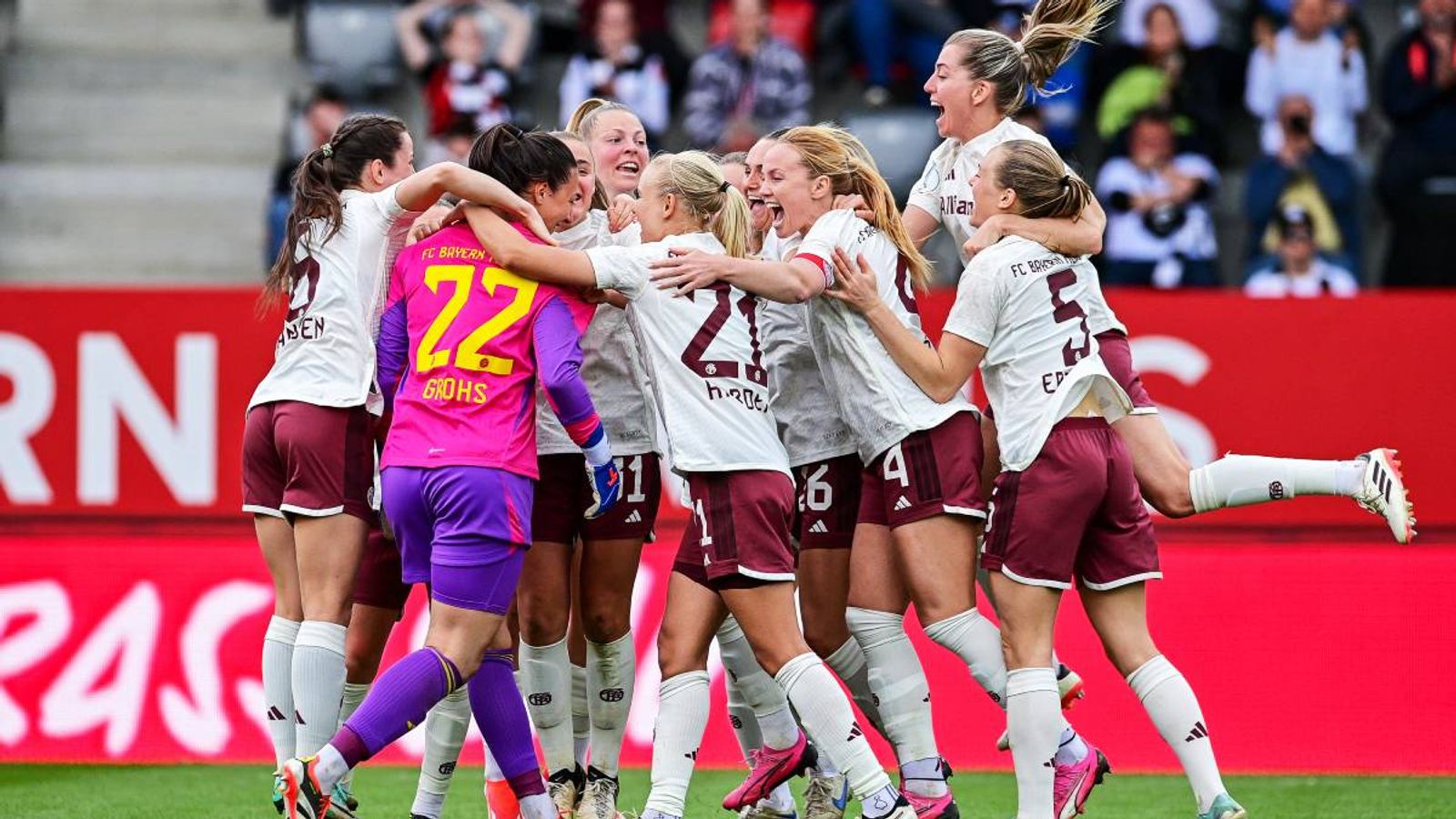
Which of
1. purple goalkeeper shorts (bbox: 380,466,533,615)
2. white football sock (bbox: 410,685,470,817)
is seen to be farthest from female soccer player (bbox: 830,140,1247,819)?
white football sock (bbox: 410,685,470,817)

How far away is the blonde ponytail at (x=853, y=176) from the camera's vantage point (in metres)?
5.86

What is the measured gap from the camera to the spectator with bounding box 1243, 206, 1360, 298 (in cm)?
1088

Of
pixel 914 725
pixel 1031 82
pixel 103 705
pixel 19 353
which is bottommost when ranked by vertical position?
pixel 103 705

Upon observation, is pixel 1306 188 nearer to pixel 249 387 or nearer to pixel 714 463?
pixel 249 387

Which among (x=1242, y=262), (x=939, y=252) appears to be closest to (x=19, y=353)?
(x=939, y=252)

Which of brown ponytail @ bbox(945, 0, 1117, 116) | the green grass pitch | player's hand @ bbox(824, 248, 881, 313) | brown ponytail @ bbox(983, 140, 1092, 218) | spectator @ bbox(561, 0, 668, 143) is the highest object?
spectator @ bbox(561, 0, 668, 143)

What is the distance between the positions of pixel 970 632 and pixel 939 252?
19.0 feet

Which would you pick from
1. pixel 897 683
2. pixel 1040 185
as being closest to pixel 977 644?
pixel 897 683

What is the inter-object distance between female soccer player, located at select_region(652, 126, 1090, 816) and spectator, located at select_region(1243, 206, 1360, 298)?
5.56 meters

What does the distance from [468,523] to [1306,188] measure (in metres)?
7.53

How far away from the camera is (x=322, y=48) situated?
12.8 m

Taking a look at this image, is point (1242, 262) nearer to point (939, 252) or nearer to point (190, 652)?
point (939, 252)

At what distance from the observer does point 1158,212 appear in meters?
11.1

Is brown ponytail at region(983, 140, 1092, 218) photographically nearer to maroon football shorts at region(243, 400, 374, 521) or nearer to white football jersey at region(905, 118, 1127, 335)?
white football jersey at region(905, 118, 1127, 335)
